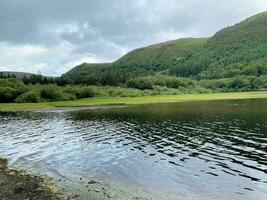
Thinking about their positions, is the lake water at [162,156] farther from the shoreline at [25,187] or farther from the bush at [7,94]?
the bush at [7,94]

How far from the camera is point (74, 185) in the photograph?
101 feet

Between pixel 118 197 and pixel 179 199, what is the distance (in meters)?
4.44

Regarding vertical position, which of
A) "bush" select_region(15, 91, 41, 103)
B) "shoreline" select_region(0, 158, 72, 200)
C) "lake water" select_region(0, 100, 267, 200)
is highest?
"bush" select_region(15, 91, 41, 103)

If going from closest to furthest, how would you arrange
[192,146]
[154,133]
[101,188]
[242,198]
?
[242,198]
[101,188]
[192,146]
[154,133]

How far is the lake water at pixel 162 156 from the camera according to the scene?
3000cm

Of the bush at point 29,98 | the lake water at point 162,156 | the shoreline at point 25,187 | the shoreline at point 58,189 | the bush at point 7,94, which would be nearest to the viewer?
the shoreline at point 25,187

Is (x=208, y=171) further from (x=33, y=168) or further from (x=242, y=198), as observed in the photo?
(x=33, y=168)

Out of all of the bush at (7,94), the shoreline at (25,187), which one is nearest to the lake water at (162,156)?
the shoreline at (25,187)

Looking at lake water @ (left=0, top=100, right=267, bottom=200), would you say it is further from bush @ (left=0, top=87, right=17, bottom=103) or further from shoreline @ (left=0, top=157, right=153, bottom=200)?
bush @ (left=0, top=87, right=17, bottom=103)

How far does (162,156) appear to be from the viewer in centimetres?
4203

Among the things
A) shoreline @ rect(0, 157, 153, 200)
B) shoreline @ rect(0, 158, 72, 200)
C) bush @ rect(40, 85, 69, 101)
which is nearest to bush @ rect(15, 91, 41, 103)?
bush @ rect(40, 85, 69, 101)

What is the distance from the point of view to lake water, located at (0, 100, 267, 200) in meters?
30.0

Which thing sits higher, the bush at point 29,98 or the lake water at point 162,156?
the bush at point 29,98

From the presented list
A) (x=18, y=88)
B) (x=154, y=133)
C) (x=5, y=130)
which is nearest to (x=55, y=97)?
(x=18, y=88)
